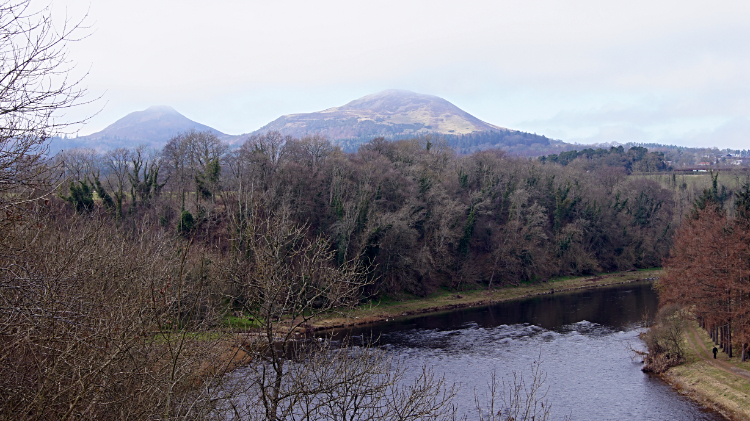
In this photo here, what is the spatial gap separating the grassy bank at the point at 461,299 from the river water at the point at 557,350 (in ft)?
5.50

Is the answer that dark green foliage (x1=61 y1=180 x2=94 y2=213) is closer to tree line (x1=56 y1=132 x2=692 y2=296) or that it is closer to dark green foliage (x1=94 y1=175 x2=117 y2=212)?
tree line (x1=56 y1=132 x2=692 y2=296)

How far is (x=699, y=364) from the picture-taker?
31672 mm

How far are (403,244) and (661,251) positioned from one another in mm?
46159

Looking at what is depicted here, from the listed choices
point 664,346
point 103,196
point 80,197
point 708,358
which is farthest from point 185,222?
point 708,358

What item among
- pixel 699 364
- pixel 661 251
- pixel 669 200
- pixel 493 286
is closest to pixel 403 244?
pixel 493 286

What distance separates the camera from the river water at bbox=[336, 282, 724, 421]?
1033 inches

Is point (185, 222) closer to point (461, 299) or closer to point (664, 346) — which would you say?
point (461, 299)

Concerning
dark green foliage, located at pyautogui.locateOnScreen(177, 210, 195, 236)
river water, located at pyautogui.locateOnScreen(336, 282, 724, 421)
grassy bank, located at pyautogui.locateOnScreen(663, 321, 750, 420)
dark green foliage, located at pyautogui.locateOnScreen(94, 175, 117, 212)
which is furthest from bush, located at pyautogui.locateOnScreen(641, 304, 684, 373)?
dark green foliage, located at pyautogui.locateOnScreen(94, 175, 117, 212)

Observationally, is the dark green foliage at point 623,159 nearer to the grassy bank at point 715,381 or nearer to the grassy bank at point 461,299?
the grassy bank at point 461,299

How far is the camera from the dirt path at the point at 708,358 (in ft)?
94.7

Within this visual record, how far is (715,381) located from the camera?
1117 inches

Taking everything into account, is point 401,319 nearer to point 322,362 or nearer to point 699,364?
point 699,364

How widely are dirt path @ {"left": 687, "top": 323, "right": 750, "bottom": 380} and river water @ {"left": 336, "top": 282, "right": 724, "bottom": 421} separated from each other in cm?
355

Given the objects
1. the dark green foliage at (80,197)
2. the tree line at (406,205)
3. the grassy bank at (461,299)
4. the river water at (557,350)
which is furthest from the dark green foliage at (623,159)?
the dark green foliage at (80,197)
